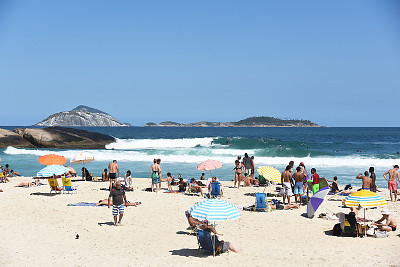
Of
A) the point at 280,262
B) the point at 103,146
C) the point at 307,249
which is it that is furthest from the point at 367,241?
the point at 103,146

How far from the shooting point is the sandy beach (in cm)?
827

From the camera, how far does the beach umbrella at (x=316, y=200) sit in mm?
11383

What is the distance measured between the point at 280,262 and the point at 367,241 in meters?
2.86

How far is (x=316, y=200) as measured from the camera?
1172cm

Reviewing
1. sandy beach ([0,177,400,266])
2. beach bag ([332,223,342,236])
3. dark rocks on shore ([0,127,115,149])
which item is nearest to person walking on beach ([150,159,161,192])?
sandy beach ([0,177,400,266])

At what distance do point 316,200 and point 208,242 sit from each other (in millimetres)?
4445

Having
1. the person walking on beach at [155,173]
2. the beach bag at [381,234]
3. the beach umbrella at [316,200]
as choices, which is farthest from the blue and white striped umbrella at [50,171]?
the beach bag at [381,234]

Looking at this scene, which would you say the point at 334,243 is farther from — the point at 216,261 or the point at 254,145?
the point at 254,145

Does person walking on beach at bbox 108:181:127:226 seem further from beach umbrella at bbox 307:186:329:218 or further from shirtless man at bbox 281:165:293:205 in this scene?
shirtless man at bbox 281:165:293:205

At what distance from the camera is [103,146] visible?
171 feet

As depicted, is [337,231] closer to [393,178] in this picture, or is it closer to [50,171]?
[393,178]

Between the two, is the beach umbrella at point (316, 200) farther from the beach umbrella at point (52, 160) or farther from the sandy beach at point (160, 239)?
the beach umbrella at point (52, 160)

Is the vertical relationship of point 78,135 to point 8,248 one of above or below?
above

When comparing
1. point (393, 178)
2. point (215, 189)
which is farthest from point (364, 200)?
point (215, 189)
